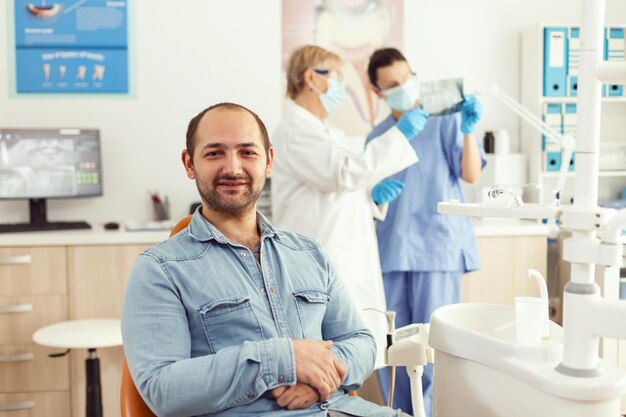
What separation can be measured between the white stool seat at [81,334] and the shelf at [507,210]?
1520mm

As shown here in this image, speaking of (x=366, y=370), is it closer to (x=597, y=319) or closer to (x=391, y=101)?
(x=597, y=319)

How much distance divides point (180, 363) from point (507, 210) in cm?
57

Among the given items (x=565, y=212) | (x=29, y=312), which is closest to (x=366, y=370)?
(x=565, y=212)

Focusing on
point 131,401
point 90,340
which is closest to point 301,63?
point 90,340

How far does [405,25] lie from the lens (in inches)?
135

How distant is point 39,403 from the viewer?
9.27ft

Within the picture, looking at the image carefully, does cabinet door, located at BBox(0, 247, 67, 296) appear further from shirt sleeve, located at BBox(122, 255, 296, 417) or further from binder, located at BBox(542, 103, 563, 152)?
binder, located at BBox(542, 103, 563, 152)

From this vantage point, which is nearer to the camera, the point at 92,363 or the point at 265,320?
the point at 265,320

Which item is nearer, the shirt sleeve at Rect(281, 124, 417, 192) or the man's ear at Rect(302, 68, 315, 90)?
the shirt sleeve at Rect(281, 124, 417, 192)

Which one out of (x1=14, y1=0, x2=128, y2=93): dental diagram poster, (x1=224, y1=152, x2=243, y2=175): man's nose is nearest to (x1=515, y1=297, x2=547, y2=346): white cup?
(x1=224, y1=152, x2=243, y2=175): man's nose

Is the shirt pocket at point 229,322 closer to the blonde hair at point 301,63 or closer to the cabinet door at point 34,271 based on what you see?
the blonde hair at point 301,63

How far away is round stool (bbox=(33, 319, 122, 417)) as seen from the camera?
7.94ft

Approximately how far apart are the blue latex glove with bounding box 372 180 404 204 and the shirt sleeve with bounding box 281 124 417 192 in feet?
0.46

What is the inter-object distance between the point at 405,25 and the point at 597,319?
8.74ft
